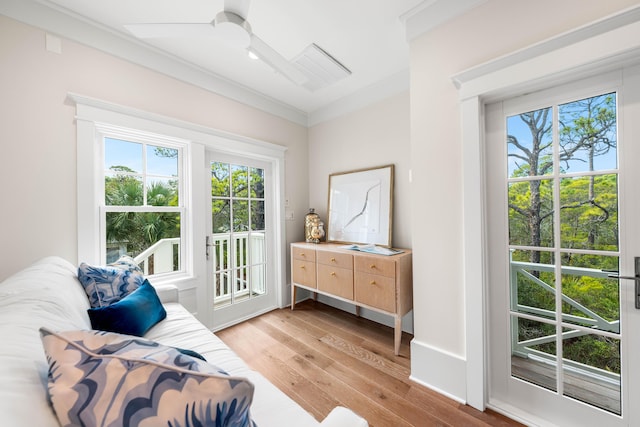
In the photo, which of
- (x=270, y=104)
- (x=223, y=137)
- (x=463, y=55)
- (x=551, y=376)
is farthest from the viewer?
(x=270, y=104)

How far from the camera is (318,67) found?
234cm

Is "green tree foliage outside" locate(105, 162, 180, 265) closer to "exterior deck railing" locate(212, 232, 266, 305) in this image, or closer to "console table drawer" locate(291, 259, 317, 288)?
"exterior deck railing" locate(212, 232, 266, 305)

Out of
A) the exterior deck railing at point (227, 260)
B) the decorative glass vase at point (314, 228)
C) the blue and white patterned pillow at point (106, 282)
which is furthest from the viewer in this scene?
the decorative glass vase at point (314, 228)

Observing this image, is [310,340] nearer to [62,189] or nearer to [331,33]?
[62,189]

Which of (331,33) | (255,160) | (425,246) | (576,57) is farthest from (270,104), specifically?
(576,57)

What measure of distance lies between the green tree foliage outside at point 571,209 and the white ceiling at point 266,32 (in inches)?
38.5

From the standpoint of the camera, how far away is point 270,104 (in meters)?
3.02

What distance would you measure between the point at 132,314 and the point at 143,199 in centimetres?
118

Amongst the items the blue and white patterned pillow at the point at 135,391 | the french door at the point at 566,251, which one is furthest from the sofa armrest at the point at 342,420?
the french door at the point at 566,251

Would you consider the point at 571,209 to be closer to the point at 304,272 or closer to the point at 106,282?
the point at 304,272

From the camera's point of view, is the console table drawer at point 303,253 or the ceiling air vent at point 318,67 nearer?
the ceiling air vent at point 318,67

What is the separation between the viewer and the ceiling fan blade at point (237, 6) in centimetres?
123

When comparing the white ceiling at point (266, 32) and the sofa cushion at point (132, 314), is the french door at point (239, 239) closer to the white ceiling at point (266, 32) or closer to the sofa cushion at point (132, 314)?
the white ceiling at point (266, 32)

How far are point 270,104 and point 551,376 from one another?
343cm
